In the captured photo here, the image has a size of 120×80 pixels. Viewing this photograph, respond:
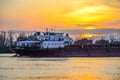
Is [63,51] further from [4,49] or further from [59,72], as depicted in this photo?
[59,72]

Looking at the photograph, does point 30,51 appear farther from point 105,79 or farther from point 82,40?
point 82,40

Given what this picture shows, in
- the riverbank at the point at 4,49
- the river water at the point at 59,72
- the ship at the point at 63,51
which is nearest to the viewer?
the river water at the point at 59,72

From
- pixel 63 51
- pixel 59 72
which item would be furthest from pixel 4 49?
pixel 59 72

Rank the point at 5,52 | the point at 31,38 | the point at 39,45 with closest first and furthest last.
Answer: the point at 39,45 → the point at 31,38 → the point at 5,52

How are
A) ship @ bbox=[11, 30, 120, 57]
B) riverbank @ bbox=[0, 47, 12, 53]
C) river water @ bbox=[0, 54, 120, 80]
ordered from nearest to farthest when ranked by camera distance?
river water @ bbox=[0, 54, 120, 80]
ship @ bbox=[11, 30, 120, 57]
riverbank @ bbox=[0, 47, 12, 53]

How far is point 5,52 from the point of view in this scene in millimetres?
83312

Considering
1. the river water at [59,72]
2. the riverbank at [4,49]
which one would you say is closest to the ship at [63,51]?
the riverbank at [4,49]

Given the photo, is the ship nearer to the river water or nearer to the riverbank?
the riverbank

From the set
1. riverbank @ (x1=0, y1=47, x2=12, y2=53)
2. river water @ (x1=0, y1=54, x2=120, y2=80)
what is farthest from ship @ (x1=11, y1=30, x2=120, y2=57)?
river water @ (x1=0, y1=54, x2=120, y2=80)

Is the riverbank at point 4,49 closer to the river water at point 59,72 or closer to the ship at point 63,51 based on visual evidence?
the ship at point 63,51

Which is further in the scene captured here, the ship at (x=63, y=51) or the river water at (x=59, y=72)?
the ship at (x=63, y=51)

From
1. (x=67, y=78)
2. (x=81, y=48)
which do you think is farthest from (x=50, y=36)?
(x=67, y=78)

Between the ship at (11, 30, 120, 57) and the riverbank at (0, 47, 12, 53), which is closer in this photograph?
the ship at (11, 30, 120, 57)

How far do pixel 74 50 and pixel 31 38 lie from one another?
11.9m
